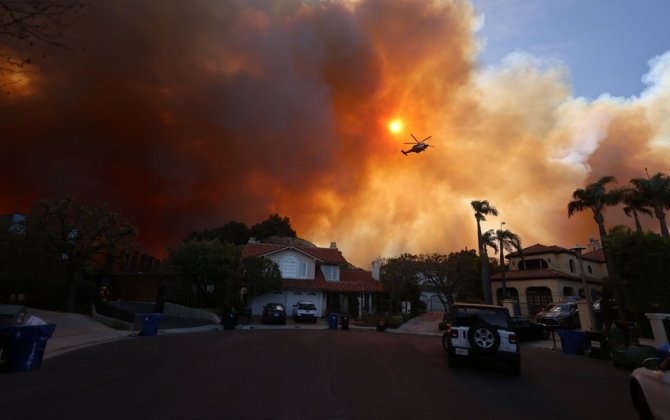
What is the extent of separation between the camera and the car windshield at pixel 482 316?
1037cm

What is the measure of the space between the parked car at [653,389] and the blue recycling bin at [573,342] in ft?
41.3

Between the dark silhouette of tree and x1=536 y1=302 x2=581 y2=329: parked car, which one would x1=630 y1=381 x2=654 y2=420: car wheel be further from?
the dark silhouette of tree

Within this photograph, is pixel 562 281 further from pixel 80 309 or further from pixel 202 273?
pixel 80 309

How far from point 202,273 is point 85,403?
80.1ft

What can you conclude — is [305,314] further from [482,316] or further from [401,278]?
[482,316]

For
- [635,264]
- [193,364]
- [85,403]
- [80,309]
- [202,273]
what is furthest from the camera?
[202,273]

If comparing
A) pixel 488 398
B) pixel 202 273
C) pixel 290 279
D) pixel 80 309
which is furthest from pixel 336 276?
pixel 488 398

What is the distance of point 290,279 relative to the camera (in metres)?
38.1

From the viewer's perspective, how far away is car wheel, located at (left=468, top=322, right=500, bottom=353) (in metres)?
9.52

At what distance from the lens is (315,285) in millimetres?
37656

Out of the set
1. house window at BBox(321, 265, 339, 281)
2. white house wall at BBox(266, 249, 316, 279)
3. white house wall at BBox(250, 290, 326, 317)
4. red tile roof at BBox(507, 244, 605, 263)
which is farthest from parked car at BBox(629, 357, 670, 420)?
red tile roof at BBox(507, 244, 605, 263)

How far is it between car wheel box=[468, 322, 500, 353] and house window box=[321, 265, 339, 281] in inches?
1234

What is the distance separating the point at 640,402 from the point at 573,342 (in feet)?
42.2

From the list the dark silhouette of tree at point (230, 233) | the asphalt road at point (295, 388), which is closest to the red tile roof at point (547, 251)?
the asphalt road at point (295, 388)
